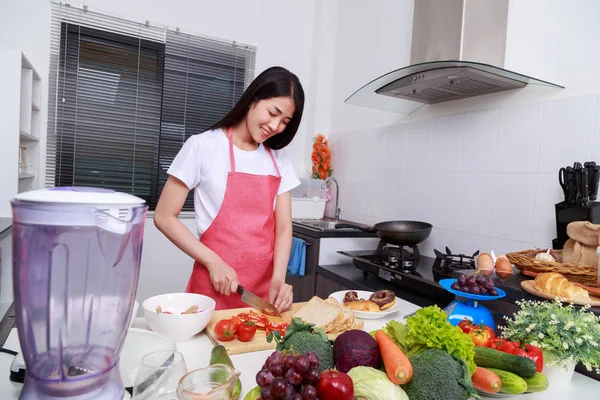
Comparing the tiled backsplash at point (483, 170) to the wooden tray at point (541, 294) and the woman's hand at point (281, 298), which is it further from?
the woman's hand at point (281, 298)

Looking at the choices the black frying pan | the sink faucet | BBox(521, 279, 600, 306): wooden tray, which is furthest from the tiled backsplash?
BBox(521, 279, 600, 306): wooden tray

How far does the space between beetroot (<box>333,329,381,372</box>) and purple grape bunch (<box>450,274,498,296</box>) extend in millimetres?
504

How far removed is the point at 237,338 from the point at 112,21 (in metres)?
3.04

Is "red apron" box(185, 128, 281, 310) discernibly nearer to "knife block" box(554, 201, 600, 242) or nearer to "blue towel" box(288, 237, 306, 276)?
"blue towel" box(288, 237, 306, 276)

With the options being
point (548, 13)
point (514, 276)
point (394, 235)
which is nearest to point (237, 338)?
point (514, 276)

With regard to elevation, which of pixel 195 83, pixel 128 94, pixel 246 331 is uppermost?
pixel 195 83

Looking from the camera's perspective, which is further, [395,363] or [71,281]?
[395,363]

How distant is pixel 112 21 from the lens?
3.11 m

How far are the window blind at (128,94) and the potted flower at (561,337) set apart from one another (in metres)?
2.99

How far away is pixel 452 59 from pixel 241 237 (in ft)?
4.57

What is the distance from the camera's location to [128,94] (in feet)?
10.5

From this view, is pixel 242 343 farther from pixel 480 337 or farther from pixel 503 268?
pixel 503 268

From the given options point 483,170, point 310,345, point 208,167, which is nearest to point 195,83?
point 208,167

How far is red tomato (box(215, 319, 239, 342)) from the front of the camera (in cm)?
97
